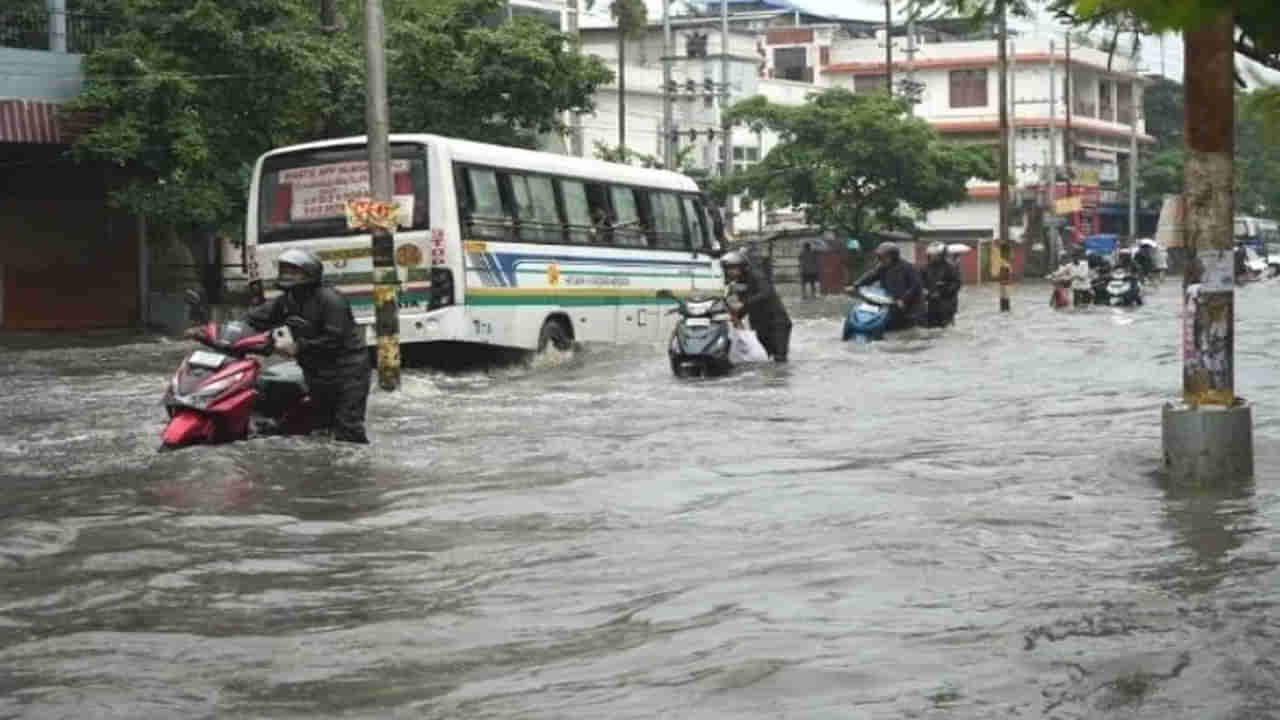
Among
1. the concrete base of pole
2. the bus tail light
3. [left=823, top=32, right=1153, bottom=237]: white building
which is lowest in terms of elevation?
the concrete base of pole

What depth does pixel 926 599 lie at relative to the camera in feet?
24.1

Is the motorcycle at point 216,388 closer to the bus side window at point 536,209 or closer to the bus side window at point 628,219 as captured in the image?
the bus side window at point 536,209

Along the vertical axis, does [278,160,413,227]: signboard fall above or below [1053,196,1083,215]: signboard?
below

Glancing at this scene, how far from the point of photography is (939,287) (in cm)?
2559

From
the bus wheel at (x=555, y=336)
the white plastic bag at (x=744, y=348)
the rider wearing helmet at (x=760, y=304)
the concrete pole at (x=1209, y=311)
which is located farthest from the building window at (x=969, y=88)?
the concrete pole at (x=1209, y=311)

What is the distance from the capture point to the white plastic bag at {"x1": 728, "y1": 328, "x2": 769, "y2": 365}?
1948 centimetres

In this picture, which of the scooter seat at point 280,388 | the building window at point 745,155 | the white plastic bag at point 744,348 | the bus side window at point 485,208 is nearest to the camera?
the scooter seat at point 280,388

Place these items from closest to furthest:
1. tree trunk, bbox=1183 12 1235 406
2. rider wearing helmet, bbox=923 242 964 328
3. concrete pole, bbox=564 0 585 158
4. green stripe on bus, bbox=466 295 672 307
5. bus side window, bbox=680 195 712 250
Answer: tree trunk, bbox=1183 12 1235 406, green stripe on bus, bbox=466 295 672 307, bus side window, bbox=680 195 712 250, rider wearing helmet, bbox=923 242 964 328, concrete pole, bbox=564 0 585 158

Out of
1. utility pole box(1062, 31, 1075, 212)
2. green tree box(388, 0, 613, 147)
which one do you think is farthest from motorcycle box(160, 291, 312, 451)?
utility pole box(1062, 31, 1075, 212)

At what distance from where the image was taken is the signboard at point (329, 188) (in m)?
19.3

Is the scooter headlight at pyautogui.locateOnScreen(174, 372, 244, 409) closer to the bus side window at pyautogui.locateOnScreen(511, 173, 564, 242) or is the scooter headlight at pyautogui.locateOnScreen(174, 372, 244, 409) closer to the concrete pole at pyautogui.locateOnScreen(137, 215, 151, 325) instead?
the bus side window at pyautogui.locateOnScreen(511, 173, 564, 242)

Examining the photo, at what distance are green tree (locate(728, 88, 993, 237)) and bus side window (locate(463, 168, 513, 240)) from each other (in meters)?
32.9

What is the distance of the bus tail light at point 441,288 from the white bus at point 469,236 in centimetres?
1

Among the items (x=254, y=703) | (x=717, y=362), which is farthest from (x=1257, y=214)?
(x=254, y=703)
